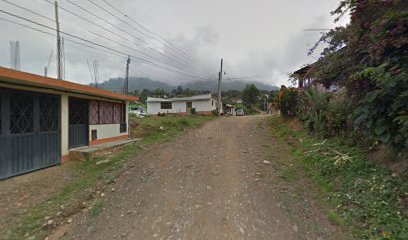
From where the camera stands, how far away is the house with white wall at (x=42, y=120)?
5.82 m

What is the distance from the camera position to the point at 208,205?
156 inches

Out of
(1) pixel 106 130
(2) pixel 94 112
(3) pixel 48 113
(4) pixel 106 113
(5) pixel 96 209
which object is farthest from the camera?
(4) pixel 106 113

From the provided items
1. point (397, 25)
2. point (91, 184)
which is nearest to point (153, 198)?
point (91, 184)

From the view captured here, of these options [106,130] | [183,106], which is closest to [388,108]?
[106,130]

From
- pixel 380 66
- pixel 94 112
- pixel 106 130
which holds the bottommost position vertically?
pixel 106 130

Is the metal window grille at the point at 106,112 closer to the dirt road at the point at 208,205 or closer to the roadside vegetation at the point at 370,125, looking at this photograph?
the dirt road at the point at 208,205

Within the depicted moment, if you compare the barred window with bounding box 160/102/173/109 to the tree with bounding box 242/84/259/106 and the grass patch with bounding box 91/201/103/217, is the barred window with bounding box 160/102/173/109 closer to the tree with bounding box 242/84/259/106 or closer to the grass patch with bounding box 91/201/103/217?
the grass patch with bounding box 91/201/103/217

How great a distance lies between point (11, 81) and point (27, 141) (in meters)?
1.78

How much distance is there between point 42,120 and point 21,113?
731 mm

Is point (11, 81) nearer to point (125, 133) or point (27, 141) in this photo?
point (27, 141)

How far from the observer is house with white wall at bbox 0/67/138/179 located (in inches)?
229

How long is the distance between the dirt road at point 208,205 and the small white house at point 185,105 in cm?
2807

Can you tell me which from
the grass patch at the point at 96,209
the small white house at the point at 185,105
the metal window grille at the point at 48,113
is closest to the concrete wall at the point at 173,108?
the small white house at the point at 185,105

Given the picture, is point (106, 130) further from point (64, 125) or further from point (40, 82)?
point (40, 82)
